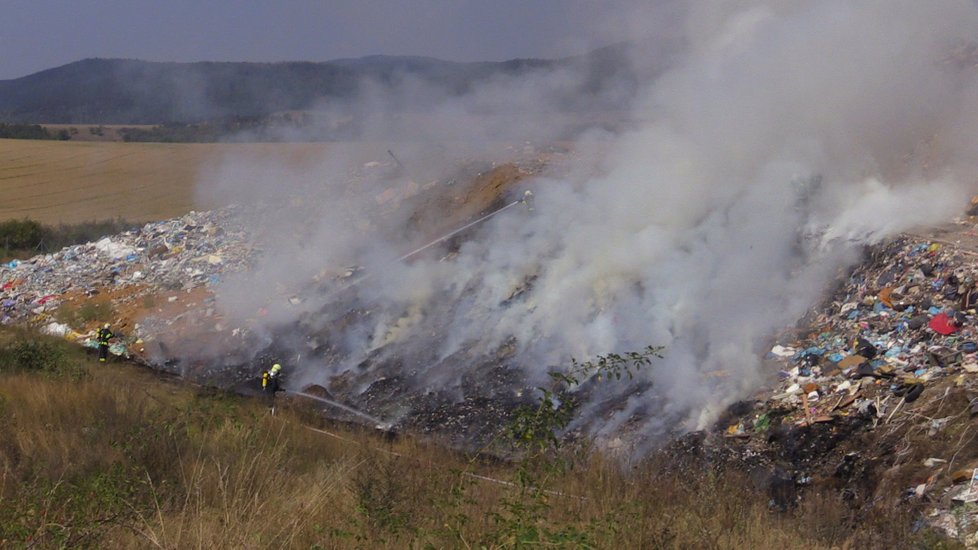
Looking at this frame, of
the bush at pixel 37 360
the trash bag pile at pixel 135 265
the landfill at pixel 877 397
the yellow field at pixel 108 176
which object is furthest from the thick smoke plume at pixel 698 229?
the yellow field at pixel 108 176

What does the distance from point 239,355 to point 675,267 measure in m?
7.43

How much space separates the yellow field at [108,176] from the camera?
26.9 metres

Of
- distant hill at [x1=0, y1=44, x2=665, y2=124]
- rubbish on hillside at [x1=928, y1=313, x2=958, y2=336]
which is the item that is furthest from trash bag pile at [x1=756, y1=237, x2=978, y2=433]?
distant hill at [x1=0, y1=44, x2=665, y2=124]

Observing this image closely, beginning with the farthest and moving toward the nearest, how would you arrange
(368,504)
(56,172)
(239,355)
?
(56,172), (239,355), (368,504)

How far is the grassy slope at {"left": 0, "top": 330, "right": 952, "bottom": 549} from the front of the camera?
10.6 feet

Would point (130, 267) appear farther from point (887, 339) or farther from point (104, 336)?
point (887, 339)

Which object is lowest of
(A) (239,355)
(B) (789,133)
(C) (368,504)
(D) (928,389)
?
(A) (239,355)

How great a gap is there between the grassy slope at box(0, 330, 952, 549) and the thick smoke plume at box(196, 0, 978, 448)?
4.14 m

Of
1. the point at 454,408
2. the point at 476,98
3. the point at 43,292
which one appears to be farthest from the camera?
the point at 476,98

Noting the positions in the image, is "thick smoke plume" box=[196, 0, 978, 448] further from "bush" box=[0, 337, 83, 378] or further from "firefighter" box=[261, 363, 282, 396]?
"bush" box=[0, 337, 83, 378]

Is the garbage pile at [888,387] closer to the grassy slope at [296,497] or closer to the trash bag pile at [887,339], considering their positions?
the trash bag pile at [887,339]

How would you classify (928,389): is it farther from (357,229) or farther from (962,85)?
(357,229)

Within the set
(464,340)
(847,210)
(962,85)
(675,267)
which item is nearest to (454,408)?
(464,340)

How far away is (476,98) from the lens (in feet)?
65.7
